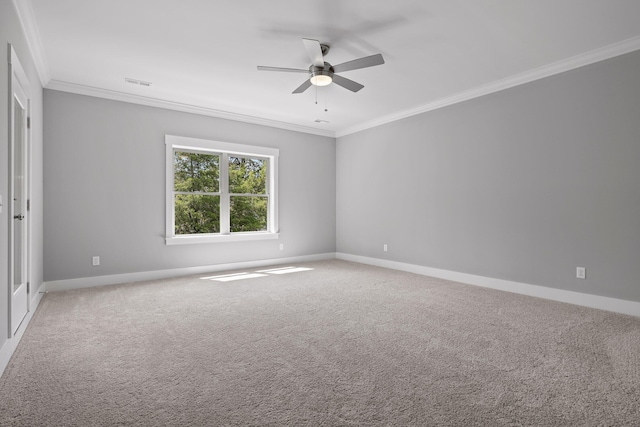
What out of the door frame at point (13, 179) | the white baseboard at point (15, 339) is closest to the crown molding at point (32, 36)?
the door frame at point (13, 179)

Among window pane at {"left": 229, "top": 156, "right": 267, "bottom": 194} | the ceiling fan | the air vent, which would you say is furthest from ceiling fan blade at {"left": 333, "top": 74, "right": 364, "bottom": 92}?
window pane at {"left": 229, "top": 156, "right": 267, "bottom": 194}

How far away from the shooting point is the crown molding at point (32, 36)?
2.69 meters

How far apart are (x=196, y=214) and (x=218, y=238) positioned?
0.53m

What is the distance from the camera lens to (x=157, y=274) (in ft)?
16.4

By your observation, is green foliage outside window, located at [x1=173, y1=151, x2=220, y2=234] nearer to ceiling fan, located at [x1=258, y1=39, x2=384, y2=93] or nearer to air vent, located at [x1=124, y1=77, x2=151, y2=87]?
air vent, located at [x1=124, y1=77, x2=151, y2=87]

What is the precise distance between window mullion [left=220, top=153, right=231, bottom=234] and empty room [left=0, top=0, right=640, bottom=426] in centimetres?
5

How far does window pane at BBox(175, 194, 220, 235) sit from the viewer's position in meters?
5.34

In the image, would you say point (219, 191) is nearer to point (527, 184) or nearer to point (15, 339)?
point (15, 339)

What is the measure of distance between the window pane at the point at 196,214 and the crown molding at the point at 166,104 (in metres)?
1.35

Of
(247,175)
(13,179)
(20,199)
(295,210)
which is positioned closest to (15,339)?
(13,179)

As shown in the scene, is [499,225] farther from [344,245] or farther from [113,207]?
[113,207]

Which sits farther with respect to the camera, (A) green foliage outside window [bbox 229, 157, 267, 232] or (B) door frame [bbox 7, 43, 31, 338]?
(A) green foliage outside window [bbox 229, 157, 267, 232]

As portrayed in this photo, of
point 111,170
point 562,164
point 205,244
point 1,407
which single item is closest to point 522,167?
point 562,164

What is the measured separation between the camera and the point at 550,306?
359 cm
